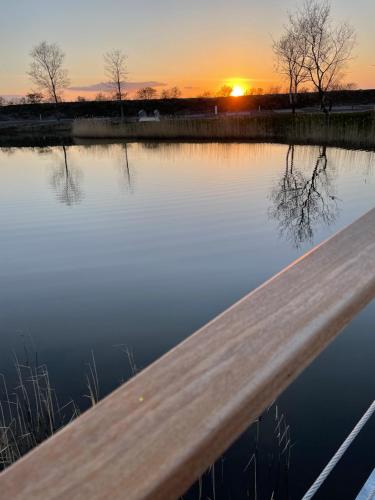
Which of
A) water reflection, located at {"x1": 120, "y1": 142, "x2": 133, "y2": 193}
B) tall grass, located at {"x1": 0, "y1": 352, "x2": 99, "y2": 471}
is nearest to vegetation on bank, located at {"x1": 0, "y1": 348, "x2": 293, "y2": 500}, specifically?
tall grass, located at {"x1": 0, "y1": 352, "x2": 99, "y2": 471}

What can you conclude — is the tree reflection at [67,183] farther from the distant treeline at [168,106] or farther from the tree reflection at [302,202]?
the distant treeline at [168,106]

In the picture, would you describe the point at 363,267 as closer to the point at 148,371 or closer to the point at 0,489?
the point at 148,371

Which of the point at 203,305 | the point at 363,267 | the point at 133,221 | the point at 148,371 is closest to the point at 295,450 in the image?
the point at 203,305

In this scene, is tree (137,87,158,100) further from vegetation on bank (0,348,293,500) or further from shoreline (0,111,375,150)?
vegetation on bank (0,348,293,500)

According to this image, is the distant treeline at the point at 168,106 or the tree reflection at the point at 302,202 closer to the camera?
the tree reflection at the point at 302,202

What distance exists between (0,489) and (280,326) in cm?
35

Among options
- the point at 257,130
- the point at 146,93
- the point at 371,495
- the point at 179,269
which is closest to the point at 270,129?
the point at 257,130

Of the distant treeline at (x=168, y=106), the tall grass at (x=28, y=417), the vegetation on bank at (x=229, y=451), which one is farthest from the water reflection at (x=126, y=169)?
the distant treeline at (x=168, y=106)

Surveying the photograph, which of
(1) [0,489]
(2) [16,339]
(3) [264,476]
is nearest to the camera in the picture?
(1) [0,489]

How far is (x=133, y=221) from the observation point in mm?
8703

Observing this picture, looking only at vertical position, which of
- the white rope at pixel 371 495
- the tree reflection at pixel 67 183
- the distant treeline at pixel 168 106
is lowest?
the tree reflection at pixel 67 183

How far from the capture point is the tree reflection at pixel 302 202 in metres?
8.26

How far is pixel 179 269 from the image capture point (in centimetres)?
604

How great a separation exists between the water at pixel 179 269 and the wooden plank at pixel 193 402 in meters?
2.48
